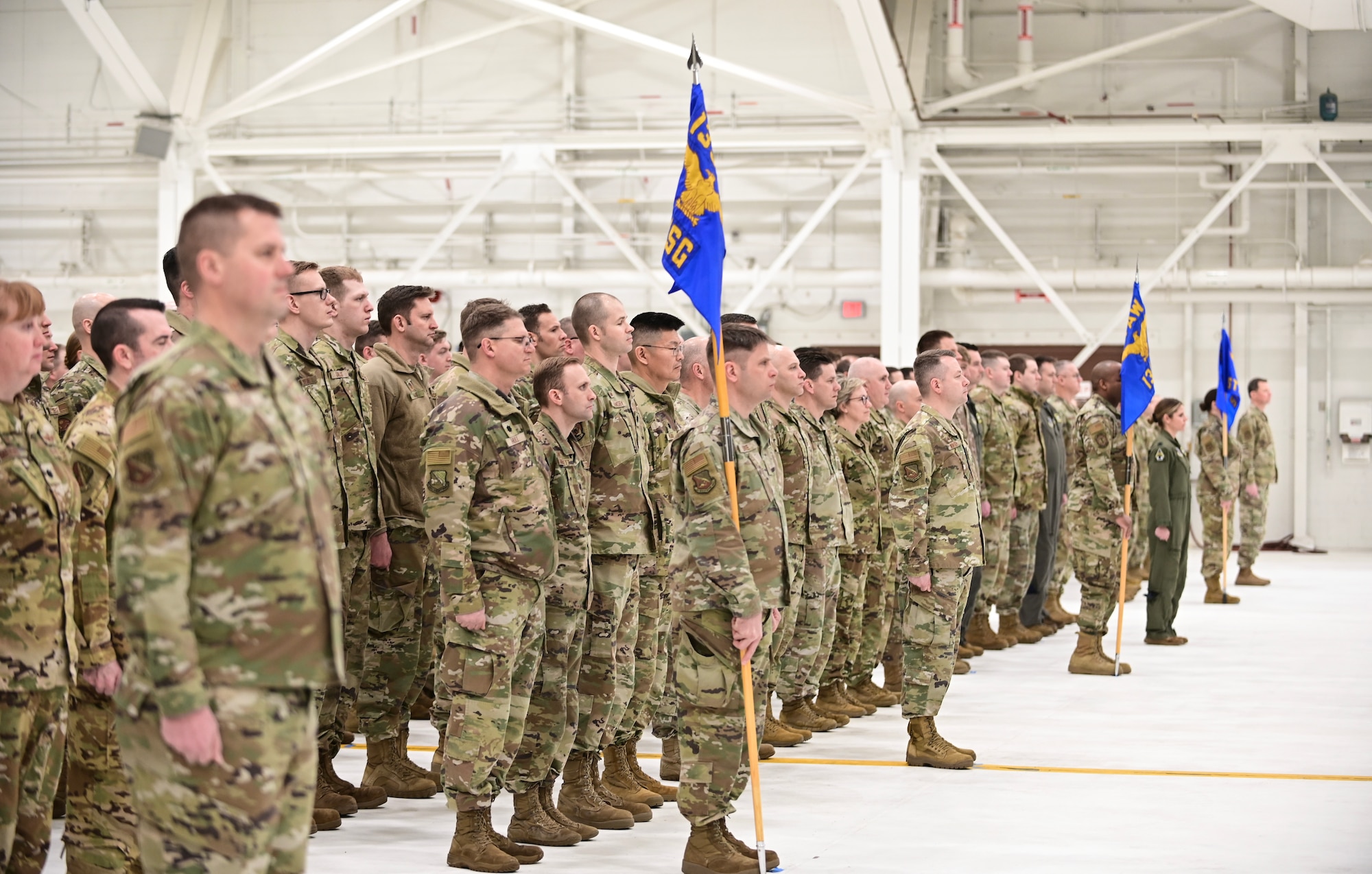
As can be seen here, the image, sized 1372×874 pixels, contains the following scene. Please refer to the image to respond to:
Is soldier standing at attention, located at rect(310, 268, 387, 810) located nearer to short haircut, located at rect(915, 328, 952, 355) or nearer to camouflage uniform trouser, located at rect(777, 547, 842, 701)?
camouflage uniform trouser, located at rect(777, 547, 842, 701)

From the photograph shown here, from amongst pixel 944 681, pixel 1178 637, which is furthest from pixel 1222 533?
pixel 944 681

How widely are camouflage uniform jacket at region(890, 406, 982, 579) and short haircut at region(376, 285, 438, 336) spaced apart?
2063mm

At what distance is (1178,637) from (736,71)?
625 centimetres

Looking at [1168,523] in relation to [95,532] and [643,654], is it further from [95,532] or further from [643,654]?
[95,532]

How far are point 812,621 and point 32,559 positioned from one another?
355 centimetres

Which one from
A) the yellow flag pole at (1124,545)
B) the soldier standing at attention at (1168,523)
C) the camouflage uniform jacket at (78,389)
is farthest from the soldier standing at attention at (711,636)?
the soldier standing at attention at (1168,523)

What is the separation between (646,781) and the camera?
18.3 feet

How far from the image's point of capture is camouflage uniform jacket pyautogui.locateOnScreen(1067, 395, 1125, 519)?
29.2 feet

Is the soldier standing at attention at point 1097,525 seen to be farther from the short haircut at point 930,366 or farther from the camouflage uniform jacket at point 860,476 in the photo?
the short haircut at point 930,366

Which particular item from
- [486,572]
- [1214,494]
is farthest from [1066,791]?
[1214,494]

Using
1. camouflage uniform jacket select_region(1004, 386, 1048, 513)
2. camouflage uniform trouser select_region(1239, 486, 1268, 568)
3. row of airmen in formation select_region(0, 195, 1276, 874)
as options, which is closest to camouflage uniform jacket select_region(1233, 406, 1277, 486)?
camouflage uniform trouser select_region(1239, 486, 1268, 568)

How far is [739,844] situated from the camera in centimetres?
446

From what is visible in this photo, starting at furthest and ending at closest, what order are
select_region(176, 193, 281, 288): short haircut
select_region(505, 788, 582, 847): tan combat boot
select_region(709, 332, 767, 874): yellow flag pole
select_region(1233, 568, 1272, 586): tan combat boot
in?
select_region(1233, 568, 1272, 586): tan combat boot → select_region(505, 788, 582, 847): tan combat boot → select_region(709, 332, 767, 874): yellow flag pole → select_region(176, 193, 281, 288): short haircut

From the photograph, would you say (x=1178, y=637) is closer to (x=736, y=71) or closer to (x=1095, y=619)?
(x=1095, y=619)
